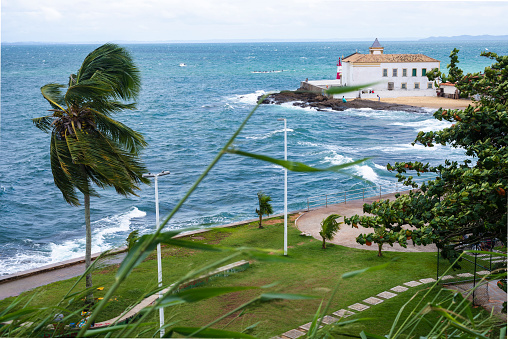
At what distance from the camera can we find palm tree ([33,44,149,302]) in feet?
39.9

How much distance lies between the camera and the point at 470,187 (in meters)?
9.38

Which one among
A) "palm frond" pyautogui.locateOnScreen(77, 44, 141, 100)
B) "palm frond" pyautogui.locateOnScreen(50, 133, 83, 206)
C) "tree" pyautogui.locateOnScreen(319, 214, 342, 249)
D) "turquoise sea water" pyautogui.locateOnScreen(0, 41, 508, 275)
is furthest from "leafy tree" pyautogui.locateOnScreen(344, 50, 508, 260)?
"tree" pyautogui.locateOnScreen(319, 214, 342, 249)

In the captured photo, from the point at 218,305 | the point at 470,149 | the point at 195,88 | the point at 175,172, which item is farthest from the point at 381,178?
the point at 195,88

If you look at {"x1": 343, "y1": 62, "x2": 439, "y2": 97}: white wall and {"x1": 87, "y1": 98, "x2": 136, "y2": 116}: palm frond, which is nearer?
{"x1": 87, "y1": 98, "x2": 136, "y2": 116}: palm frond

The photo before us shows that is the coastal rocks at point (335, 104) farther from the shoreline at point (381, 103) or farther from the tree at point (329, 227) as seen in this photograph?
the tree at point (329, 227)

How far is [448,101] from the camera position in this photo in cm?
6081

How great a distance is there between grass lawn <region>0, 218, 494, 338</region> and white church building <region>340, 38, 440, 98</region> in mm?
42571

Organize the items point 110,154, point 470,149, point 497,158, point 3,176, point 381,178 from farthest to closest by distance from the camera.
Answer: point 3,176 → point 381,178 → point 110,154 → point 470,149 → point 497,158

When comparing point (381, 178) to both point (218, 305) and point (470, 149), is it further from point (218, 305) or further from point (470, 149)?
point (470, 149)

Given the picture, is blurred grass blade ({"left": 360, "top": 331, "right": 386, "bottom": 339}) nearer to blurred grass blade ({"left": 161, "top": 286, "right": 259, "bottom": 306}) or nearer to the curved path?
blurred grass blade ({"left": 161, "top": 286, "right": 259, "bottom": 306})

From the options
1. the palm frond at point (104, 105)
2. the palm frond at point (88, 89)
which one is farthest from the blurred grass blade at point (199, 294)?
the palm frond at point (104, 105)

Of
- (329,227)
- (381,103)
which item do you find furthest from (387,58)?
(329,227)

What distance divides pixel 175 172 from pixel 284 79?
71.8 metres

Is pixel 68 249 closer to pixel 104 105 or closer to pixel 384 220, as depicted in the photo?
pixel 104 105
